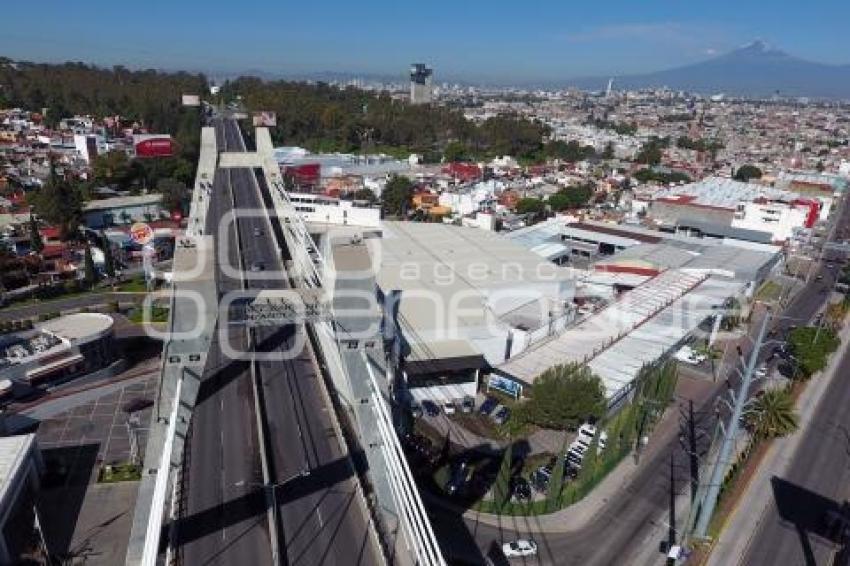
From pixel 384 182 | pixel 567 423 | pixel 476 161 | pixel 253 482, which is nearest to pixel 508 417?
pixel 567 423

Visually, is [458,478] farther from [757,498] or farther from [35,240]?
[35,240]

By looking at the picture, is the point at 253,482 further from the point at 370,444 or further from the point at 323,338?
the point at 323,338

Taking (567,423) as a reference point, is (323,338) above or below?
above

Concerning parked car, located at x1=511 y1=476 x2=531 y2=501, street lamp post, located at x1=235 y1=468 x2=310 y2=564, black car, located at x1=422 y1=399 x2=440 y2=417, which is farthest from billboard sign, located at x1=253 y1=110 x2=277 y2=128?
street lamp post, located at x1=235 y1=468 x2=310 y2=564

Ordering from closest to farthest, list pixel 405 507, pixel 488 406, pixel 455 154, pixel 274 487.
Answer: pixel 405 507 < pixel 274 487 < pixel 488 406 < pixel 455 154

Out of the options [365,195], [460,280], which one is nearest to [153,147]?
[365,195]

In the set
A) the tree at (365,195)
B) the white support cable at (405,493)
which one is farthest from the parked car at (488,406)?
the tree at (365,195)
